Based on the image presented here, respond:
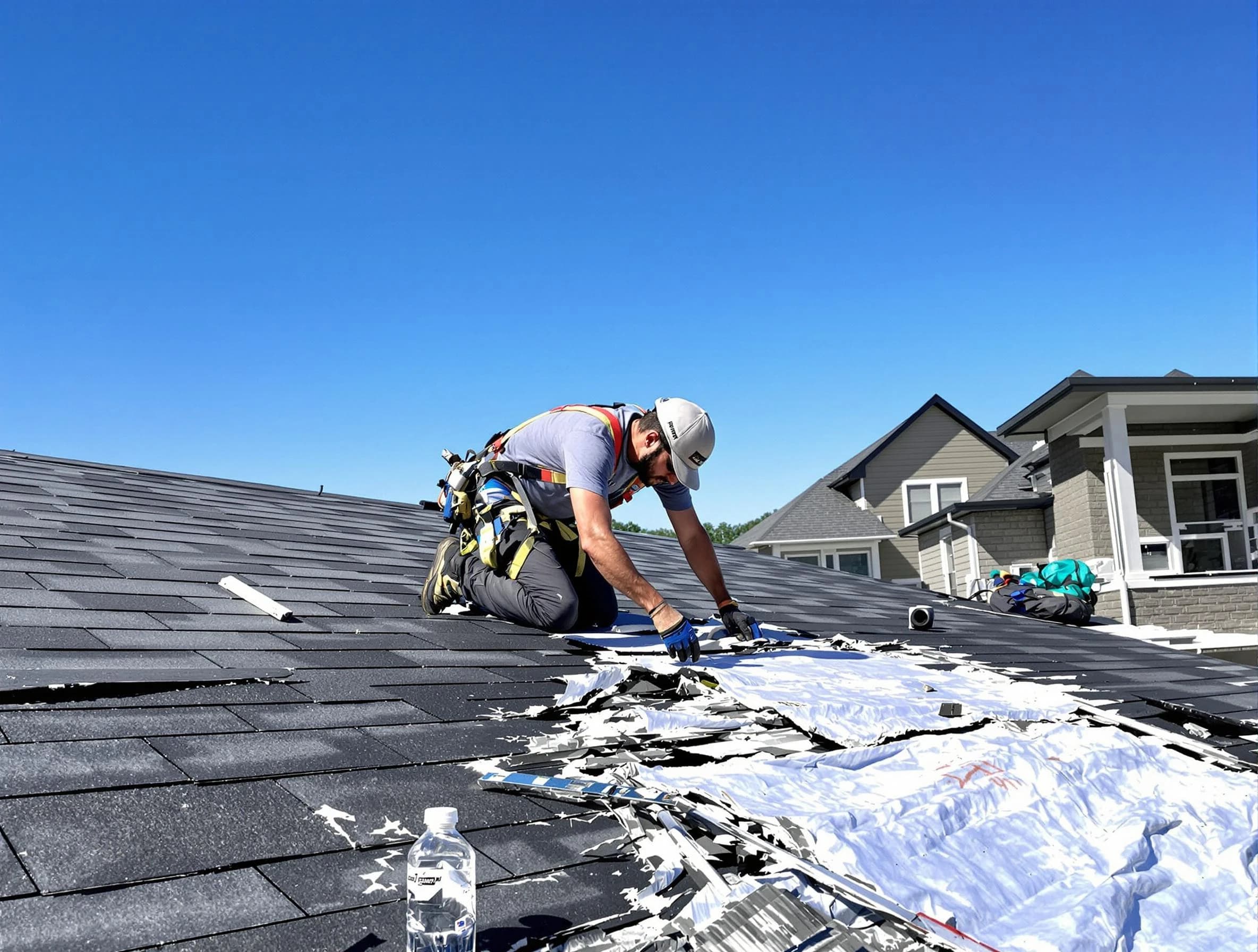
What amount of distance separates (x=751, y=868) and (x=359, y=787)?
0.74 meters

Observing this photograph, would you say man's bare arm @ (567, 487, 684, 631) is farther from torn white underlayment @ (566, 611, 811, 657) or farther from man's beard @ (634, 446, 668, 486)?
man's beard @ (634, 446, 668, 486)

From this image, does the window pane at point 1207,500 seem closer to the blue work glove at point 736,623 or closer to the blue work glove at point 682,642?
the blue work glove at point 736,623

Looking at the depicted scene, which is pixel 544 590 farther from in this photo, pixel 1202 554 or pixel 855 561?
pixel 855 561

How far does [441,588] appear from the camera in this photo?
3.83m

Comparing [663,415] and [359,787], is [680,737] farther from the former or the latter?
[663,415]

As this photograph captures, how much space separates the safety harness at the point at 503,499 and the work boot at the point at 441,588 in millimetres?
93

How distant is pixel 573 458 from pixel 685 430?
49cm

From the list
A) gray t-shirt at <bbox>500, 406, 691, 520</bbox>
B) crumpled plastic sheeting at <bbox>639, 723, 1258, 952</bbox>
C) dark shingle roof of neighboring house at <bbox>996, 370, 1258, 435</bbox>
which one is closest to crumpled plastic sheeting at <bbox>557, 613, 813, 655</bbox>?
gray t-shirt at <bbox>500, 406, 691, 520</bbox>

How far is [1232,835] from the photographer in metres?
1.92

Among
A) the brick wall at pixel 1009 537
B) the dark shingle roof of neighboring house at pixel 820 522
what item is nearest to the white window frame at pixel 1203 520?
the brick wall at pixel 1009 537

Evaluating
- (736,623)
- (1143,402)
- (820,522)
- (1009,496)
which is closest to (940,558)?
(1009,496)

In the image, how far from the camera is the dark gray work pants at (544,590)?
360cm

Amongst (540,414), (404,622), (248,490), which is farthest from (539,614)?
(248,490)

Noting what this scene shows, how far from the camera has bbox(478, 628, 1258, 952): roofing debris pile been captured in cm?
128
